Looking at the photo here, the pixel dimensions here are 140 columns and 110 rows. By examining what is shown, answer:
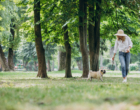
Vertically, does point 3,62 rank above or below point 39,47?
below

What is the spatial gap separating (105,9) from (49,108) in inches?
491

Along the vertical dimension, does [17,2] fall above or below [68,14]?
above

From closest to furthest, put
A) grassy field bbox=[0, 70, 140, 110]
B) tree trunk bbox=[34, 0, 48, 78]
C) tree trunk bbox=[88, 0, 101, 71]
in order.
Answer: grassy field bbox=[0, 70, 140, 110] < tree trunk bbox=[88, 0, 101, 71] < tree trunk bbox=[34, 0, 48, 78]

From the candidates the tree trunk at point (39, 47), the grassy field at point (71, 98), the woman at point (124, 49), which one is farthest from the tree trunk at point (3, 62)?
the grassy field at point (71, 98)

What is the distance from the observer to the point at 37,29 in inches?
632

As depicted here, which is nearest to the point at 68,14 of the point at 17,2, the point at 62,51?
the point at 17,2

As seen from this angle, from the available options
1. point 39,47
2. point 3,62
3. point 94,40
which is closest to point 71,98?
point 39,47

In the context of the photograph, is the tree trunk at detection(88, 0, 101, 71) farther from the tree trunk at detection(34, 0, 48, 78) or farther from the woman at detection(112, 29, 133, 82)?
the woman at detection(112, 29, 133, 82)

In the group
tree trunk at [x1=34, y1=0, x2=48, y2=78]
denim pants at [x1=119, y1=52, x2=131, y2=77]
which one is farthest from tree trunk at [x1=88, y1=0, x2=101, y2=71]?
denim pants at [x1=119, y1=52, x2=131, y2=77]

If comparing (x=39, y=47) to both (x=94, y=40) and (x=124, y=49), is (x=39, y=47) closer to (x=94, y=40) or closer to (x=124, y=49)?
(x=94, y=40)

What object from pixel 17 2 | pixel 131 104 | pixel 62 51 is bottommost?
pixel 131 104

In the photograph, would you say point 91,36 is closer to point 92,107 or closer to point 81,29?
point 81,29

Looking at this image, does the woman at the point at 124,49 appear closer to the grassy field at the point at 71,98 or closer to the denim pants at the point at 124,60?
the denim pants at the point at 124,60

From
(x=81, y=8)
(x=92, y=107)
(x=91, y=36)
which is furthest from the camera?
(x=91, y=36)
